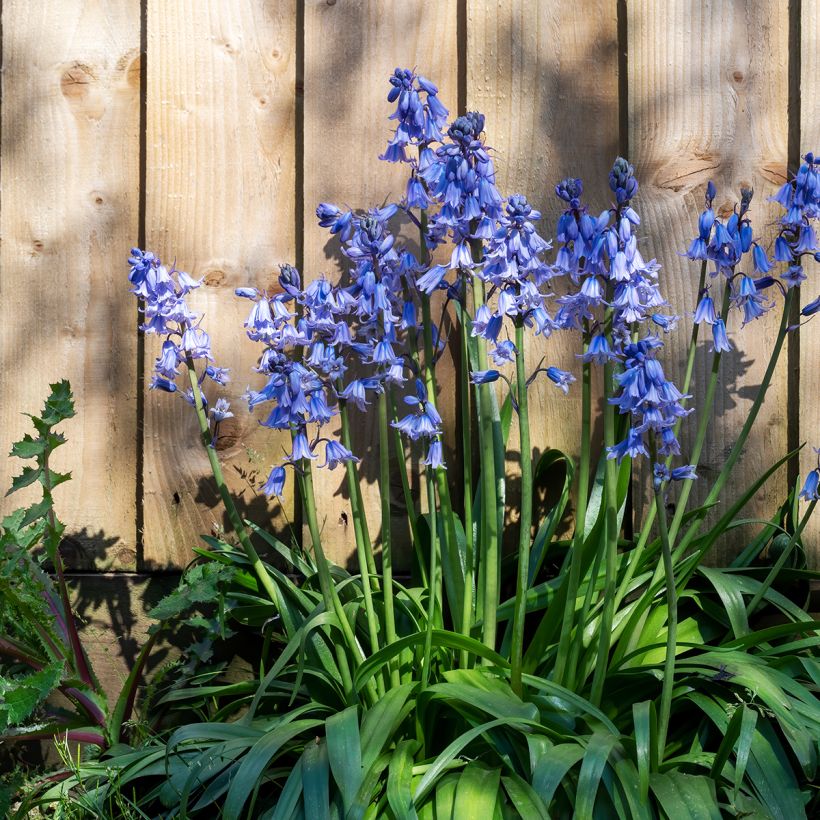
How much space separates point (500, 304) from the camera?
178cm

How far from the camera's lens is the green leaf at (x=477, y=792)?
5.35 feet

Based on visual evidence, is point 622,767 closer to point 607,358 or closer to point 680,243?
point 607,358

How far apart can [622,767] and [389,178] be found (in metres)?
1.63

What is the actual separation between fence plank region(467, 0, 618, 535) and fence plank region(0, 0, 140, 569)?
1.04m

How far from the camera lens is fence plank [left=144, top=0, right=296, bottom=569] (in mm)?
2504

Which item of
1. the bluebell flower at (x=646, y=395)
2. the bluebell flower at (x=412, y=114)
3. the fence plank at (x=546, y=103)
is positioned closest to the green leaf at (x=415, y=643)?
the bluebell flower at (x=646, y=395)

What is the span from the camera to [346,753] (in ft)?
5.61

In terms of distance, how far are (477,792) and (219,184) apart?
5.76ft

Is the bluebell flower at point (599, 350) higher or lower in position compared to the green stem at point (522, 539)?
higher

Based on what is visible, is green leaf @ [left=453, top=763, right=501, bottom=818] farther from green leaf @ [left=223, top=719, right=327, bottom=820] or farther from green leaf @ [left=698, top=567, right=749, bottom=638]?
green leaf @ [left=698, top=567, right=749, bottom=638]

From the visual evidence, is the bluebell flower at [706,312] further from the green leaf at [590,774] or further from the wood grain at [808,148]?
the green leaf at [590,774]

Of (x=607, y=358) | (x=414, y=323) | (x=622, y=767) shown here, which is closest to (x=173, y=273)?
(x=414, y=323)

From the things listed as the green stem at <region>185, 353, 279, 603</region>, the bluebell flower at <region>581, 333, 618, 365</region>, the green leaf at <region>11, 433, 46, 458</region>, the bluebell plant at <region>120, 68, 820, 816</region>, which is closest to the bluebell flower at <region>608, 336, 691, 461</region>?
the bluebell plant at <region>120, 68, 820, 816</region>

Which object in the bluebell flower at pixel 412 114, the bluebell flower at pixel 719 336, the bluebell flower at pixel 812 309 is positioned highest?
the bluebell flower at pixel 412 114
